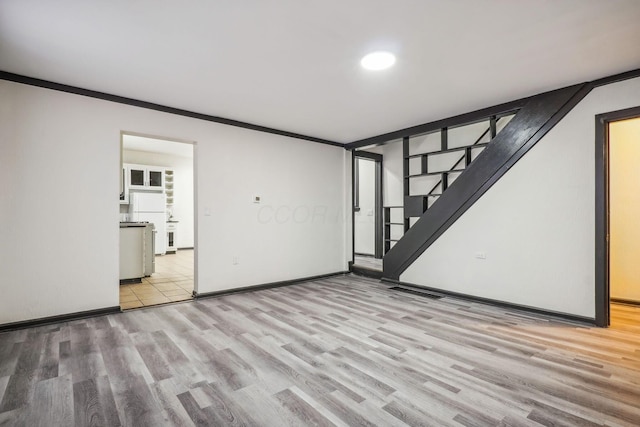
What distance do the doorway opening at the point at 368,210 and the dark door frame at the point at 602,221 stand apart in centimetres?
439

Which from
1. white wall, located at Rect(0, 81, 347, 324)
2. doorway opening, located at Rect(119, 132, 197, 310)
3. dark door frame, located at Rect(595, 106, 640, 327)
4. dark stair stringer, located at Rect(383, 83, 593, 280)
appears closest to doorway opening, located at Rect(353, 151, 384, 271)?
dark stair stringer, located at Rect(383, 83, 593, 280)

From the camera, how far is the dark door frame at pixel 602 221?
3.13 m

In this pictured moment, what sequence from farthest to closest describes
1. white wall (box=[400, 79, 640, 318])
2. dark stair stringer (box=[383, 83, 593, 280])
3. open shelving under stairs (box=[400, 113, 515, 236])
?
open shelving under stairs (box=[400, 113, 515, 236]), dark stair stringer (box=[383, 83, 593, 280]), white wall (box=[400, 79, 640, 318])

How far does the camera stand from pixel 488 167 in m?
4.00

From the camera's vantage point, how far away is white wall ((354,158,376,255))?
26.3 feet

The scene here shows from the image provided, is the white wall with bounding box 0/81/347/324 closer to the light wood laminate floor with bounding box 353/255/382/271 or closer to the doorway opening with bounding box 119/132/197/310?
the doorway opening with bounding box 119/132/197/310

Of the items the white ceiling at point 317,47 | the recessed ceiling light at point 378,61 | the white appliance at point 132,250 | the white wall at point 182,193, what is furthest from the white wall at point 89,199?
the white wall at point 182,193

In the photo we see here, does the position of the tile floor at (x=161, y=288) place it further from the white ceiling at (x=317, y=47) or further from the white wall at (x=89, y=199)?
the white ceiling at (x=317, y=47)

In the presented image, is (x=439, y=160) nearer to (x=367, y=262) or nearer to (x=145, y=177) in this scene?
(x=367, y=262)

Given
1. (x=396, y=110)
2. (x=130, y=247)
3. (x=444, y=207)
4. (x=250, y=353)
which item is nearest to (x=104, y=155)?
(x=130, y=247)

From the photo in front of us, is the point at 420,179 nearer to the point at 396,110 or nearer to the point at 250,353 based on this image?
the point at 396,110

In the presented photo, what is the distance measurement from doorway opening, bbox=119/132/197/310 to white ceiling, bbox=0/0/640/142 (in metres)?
1.76

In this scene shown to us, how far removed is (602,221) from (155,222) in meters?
8.89

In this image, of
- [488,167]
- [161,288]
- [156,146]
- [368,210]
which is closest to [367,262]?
[368,210]
